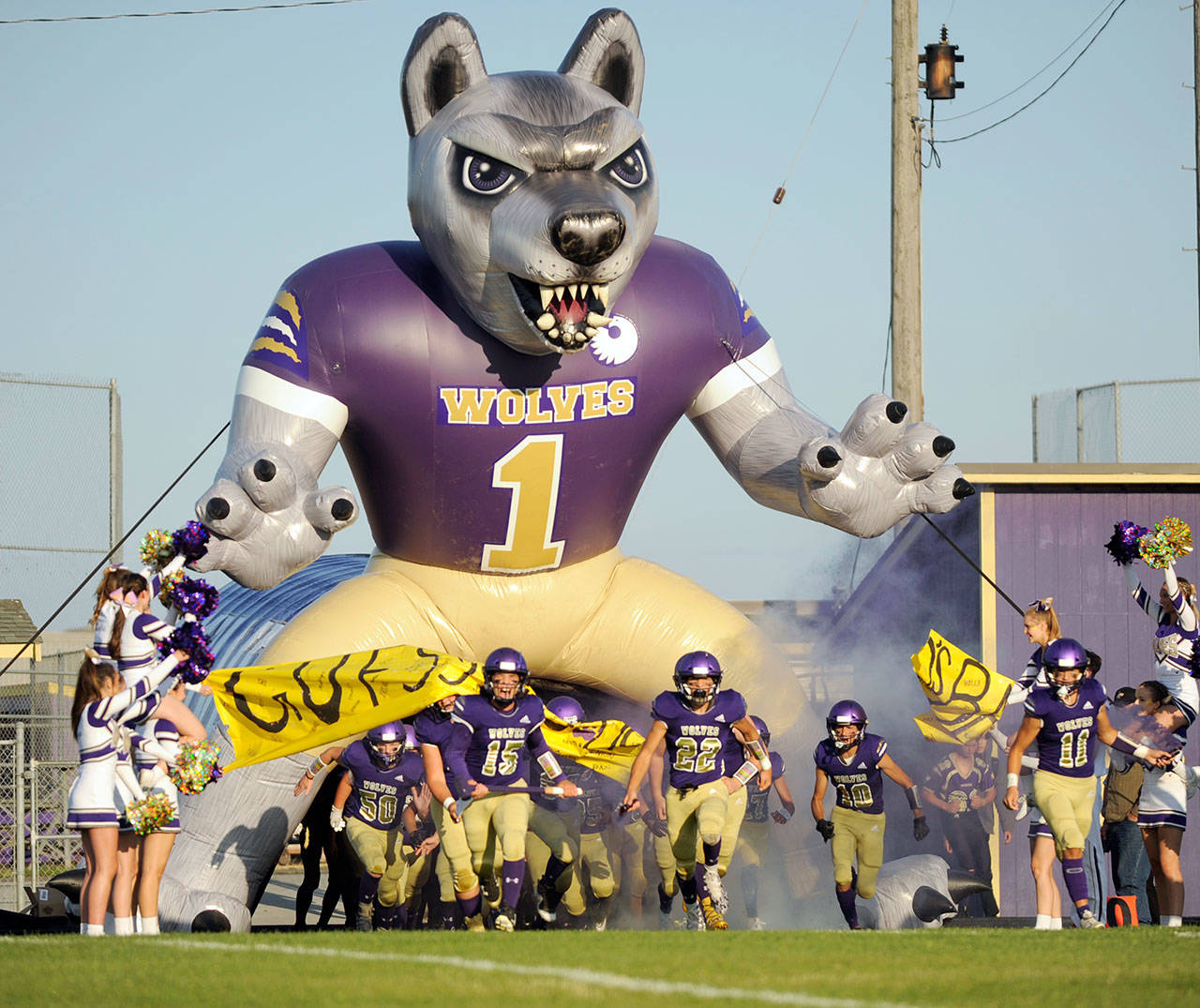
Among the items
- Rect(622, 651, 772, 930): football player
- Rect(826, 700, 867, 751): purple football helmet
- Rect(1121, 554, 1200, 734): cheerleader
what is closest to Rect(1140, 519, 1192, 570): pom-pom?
Rect(1121, 554, 1200, 734): cheerleader

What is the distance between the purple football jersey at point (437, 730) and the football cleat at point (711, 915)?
1403 millimetres

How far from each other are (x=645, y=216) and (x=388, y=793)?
135 inches

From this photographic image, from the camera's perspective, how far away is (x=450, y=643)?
372 inches

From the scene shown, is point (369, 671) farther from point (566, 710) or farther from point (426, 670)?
point (566, 710)

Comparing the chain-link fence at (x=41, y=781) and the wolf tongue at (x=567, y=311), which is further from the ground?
the wolf tongue at (x=567, y=311)

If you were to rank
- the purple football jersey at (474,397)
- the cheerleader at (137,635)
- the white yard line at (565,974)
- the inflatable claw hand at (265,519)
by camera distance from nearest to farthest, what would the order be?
the white yard line at (565,974) < the cheerleader at (137,635) < the inflatable claw hand at (265,519) < the purple football jersey at (474,397)

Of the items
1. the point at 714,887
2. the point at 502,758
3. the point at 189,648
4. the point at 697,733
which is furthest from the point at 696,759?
the point at 189,648

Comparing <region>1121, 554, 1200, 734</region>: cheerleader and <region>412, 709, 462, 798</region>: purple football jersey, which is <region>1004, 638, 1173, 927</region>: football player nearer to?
<region>1121, 554, 1200, 734</region>: cheerleader

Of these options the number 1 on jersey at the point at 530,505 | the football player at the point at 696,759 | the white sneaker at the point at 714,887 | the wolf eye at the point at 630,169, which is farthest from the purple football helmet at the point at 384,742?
the wolf eye at the point at 630,169

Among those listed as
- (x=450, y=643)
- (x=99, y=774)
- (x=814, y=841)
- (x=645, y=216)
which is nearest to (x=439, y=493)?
(x=450, y=643)

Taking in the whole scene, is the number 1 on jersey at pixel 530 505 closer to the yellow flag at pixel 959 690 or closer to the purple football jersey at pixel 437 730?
the purple football jersey at pixel 437 730

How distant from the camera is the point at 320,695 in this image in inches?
357

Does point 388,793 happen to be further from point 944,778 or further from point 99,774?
point 944,778

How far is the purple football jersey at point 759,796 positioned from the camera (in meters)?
9.74
